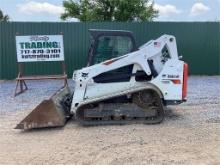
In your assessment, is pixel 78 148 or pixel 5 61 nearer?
pixel 78 148

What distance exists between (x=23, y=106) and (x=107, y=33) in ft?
10.4

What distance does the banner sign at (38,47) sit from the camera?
504 inches

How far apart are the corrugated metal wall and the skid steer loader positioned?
776 centimetres

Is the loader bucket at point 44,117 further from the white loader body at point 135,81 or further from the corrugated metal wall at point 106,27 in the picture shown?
the corrugated metal wall at point 106,27

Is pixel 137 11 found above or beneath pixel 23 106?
above

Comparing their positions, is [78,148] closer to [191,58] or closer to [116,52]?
[116,52]

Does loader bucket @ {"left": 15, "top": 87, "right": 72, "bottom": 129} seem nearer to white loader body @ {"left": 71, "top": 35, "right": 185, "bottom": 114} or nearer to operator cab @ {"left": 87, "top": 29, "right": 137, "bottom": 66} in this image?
white loader body @ {"left": 71, "top": 35, "right": 185, "bottom": 114}

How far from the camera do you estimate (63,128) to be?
797 centimetres

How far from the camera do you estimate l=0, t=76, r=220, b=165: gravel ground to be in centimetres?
609

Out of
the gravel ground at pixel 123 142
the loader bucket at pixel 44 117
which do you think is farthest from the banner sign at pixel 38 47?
the loader bucket at pixel 44 117

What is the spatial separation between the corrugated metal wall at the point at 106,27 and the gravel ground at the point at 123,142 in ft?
21.4

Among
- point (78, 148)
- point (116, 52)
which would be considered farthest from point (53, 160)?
point (116, 52)

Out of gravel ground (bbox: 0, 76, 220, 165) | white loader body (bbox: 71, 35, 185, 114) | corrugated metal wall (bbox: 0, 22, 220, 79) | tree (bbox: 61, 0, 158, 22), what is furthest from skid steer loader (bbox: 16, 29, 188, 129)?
tree (bbox: 61, 0, 158, 22)

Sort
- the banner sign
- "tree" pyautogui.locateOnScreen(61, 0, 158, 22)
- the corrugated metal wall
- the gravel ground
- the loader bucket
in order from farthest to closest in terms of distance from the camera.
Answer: "tree" pyautogui.locateOnScreen(61, 0, 158, 22) < the corrugated metal wall < the banner sign < the loader bucket < the gravel ground
